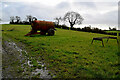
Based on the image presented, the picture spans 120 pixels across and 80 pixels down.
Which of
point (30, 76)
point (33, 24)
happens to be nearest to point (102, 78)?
point (30, 76)

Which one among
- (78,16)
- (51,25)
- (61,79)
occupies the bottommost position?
(61,79)

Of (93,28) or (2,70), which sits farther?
(93,28)

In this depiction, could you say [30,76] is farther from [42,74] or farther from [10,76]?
[10,76]

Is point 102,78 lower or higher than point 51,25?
lower

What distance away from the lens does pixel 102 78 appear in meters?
4.20

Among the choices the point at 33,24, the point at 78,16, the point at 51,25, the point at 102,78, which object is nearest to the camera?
the point at 102,78

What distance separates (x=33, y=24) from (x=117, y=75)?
52.8 feet

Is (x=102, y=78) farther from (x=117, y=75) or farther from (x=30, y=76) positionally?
(x=30, y=76)

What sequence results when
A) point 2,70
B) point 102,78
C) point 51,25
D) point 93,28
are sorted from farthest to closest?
point 93,28 → point 51,25 → point 2,70 → point 102,78

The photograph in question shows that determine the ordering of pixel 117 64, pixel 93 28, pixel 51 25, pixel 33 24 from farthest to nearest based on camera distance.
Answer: pixel 93 28 < pixel 51 25 < pixel 33 24 < pixel 117 64

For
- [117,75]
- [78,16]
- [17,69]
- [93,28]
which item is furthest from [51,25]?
[78,16]

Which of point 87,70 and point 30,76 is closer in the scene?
point 30,76

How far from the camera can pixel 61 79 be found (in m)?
4.21

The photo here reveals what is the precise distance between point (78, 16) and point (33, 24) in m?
47.4
